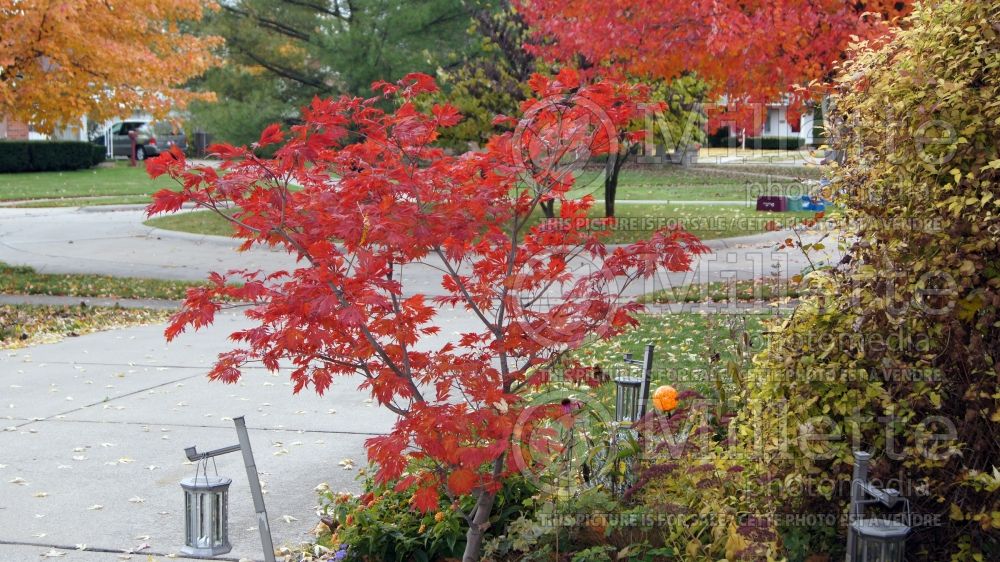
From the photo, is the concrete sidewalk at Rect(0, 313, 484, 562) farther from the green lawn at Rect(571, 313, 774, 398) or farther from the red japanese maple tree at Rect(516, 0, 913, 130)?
the red japanese maple tree at Rect(516, 0, 913, 130)

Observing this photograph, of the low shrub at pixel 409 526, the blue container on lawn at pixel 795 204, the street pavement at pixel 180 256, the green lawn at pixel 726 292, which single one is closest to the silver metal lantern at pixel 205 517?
the low shrub at pixel 409 526

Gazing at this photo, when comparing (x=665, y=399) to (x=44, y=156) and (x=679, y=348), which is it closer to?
(x=679, y=348)

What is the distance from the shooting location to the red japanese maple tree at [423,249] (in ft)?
11.3

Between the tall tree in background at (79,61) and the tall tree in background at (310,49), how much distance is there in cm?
859

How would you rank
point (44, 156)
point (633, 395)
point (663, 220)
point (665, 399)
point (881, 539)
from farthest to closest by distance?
point (44, 156) → point (663, 220) → point (633, 395) → point (665, 399) → point (881, 539)

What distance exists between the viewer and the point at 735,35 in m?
9.02

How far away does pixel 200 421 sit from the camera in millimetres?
6383

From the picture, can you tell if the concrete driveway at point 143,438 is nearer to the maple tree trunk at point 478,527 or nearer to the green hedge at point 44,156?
the maple tree trunk at point 478,527

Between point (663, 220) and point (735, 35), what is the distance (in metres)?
8.24

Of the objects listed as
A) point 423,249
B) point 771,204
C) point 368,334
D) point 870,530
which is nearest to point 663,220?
point 771,204

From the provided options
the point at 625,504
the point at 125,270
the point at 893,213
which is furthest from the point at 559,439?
the point at 125,270

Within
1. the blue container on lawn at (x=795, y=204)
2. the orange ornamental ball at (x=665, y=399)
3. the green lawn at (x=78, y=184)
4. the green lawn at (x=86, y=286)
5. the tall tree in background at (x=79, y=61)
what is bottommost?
the green lawn at (x=86, y=286)

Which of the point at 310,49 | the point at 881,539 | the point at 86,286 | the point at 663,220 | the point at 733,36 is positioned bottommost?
the point at 86,286

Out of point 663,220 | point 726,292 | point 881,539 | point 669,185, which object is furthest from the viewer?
point 669,185
